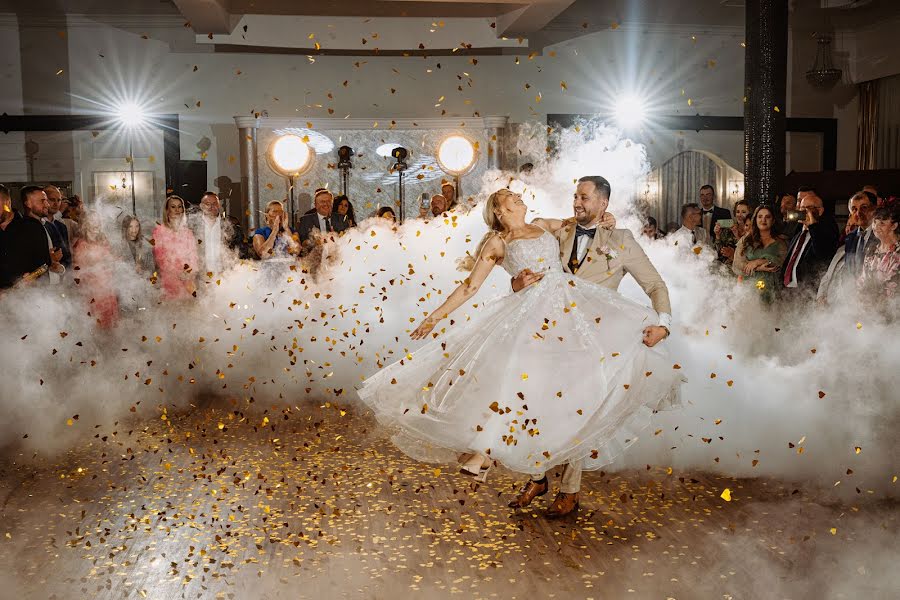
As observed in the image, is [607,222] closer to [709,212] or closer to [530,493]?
[530,493]

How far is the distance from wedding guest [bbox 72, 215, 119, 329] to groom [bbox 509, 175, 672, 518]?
183 inches

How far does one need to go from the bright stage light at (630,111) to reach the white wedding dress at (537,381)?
393 inches

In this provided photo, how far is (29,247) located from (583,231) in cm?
434

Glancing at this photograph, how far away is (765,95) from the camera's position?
8.89 m

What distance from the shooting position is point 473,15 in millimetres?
11469

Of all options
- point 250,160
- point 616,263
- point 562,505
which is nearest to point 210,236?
point 250,160

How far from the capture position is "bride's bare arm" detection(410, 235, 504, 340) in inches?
171

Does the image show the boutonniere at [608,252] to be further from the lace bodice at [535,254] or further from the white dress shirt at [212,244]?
the white dress shirt at [212,244]

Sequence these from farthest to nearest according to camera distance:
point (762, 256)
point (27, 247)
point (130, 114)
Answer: point (130, 114) → point (762, 256) → point (27, 247)

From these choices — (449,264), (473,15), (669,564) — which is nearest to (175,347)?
(449,264)

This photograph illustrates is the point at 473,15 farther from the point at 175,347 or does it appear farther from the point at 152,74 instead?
the point at 175,347

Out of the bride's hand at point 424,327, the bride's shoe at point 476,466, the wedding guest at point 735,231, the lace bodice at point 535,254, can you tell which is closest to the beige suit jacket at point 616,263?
the lace bodice at point 535,254

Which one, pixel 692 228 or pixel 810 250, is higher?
pixel 692 228

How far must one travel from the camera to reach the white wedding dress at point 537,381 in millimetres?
4059
